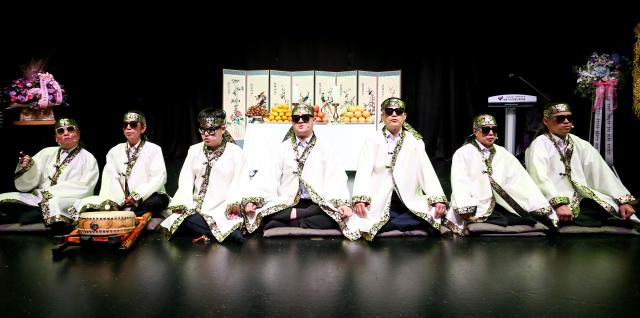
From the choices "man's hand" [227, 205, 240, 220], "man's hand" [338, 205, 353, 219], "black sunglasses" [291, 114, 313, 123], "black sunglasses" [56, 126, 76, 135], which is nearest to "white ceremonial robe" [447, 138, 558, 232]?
"man's hand" [338, 205, 353, 219]

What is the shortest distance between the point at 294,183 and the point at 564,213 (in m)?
2.22

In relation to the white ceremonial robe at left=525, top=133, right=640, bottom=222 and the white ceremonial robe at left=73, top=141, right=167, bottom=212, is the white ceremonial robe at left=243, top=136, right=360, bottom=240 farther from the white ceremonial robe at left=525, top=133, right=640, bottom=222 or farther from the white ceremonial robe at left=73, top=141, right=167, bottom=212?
the white ceremonial robe at left=525, top=133, right=640, bottom=222

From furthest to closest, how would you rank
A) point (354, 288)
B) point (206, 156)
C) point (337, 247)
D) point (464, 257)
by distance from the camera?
1. point (206, 156)
2. point (337, 247)
3. point (464, 257)
4. point (354, 288)

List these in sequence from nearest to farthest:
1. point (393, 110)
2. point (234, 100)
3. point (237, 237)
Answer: point (237, 237), point (393, 110), point (234, 100)

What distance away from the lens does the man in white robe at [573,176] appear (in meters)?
3.75

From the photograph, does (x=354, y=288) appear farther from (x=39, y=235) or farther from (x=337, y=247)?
(x=39, y=235)

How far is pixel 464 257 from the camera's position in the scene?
3.08 meters

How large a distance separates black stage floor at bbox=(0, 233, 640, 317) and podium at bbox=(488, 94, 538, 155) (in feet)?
7.82

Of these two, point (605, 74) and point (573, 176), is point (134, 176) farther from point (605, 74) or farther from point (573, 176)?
point (605, 74)

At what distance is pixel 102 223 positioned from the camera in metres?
3.16

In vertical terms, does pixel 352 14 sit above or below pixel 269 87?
above

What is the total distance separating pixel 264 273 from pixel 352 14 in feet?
21.3

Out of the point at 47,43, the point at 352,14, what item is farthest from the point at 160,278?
the point at 352,14

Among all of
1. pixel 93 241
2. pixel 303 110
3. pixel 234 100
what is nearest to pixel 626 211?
pixel 303 110
